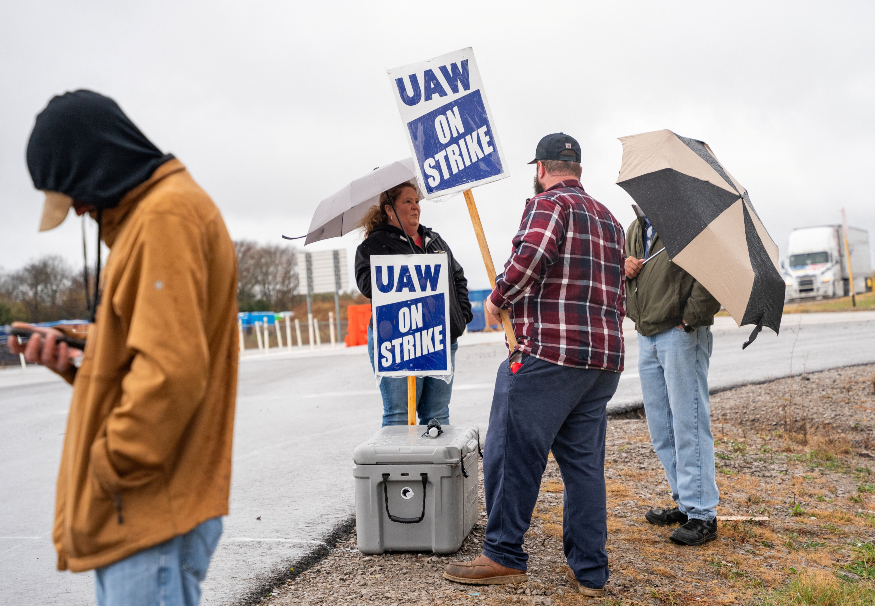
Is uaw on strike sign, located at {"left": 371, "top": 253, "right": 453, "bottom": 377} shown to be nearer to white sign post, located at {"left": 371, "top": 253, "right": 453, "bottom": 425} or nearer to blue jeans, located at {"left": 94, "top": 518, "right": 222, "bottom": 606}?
white sign post, located at {"left": 371, "top": 253, "right": 453, "bottom": 425}

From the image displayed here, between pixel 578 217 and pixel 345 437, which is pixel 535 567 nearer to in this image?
pixel 578 217

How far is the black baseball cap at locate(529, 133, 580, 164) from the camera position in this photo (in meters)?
3.55

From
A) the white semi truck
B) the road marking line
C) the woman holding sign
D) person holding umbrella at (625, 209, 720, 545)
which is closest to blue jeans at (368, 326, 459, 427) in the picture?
the woman holding sign

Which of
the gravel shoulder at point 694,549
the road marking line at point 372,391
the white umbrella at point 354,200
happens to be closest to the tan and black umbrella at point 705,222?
the gravel shoulder at point 694,549

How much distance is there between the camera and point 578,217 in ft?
11.0

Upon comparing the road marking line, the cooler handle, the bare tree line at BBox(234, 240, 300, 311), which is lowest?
the road marking line

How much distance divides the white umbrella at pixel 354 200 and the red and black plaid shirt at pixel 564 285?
126 cm

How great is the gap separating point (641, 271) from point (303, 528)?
2607 millimetres

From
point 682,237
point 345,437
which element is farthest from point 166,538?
point 345,437

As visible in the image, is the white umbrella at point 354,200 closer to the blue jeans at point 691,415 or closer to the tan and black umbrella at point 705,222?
the tan and black umbrella at point 705,222

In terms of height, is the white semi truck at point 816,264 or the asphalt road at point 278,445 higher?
the white semi truck at point 816,264

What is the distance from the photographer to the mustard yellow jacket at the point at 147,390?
163 cm

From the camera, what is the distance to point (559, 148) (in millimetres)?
3557

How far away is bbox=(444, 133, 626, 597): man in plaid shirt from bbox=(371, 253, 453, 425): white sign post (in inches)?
40.7
